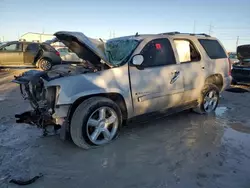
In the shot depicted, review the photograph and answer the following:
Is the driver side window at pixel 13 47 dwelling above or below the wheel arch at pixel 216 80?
above

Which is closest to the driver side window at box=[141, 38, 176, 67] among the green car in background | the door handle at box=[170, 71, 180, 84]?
the door handle at box=[170, 71, 180, 84]

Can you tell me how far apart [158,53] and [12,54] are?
1268cm

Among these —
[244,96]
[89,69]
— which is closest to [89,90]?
[89,69]

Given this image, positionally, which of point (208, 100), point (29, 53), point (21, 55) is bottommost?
point (208, 100)

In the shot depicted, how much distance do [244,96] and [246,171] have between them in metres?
5.56

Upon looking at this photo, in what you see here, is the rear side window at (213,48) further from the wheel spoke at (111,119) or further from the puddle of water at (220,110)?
the wheel spoke at (111,119)

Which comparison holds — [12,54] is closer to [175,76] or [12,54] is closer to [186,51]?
[186,51]

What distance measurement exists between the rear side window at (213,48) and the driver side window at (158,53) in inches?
50.3

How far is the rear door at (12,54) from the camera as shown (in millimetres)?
14398

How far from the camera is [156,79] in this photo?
4.39m

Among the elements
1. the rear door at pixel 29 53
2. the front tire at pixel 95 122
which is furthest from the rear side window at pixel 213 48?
the rear door at pixel 29 53

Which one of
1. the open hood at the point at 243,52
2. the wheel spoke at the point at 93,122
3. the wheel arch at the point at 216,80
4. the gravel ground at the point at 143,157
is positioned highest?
the open hood at the point at 243,52

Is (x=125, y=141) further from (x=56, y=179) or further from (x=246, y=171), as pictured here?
(x=246, y=171)

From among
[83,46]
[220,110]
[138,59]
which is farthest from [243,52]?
[83,46]
